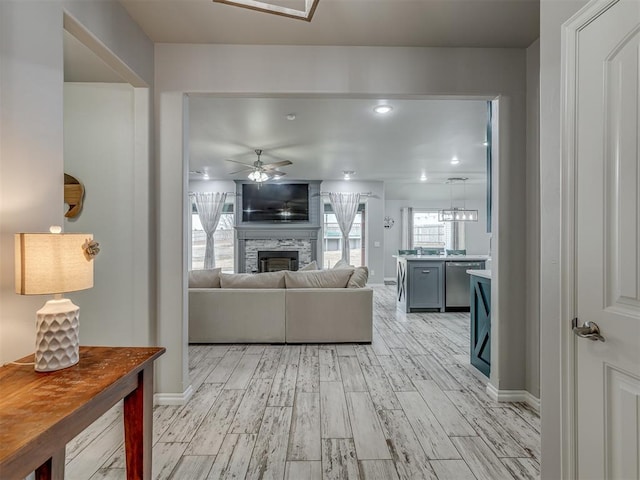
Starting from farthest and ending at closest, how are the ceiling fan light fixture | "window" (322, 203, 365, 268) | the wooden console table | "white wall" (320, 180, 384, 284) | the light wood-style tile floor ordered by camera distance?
"window" (322, 203, 365, 268), "white wall" (320, 180, 384, 284), the ceiling fan light fixture, the light wood-style tile floor, the wooden console table

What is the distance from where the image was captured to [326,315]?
13.0 ft

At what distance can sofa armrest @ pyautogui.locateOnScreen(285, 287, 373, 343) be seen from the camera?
156 inches

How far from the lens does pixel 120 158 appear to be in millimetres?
2578

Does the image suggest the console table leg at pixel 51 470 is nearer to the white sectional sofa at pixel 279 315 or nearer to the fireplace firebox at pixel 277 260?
the white sectional sofa at pixel 279 315

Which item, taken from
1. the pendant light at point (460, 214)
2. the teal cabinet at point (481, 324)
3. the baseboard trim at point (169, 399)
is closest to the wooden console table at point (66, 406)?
the baseboard trim at point (169, 399)

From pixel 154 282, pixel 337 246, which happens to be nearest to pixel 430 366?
pixel 154 282

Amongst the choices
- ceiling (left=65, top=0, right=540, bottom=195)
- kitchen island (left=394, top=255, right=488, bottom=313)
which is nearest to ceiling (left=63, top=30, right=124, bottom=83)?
ceiling (left=65, top=0, right=540, bottom=195)

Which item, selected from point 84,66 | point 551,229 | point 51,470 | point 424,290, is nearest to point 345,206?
point 424,290

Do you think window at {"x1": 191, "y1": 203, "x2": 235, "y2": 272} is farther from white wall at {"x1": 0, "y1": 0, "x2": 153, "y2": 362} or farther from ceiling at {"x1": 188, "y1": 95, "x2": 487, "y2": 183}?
white wall at {"x1": 0, "y1": 0, "x2": 153, "y2": 362}

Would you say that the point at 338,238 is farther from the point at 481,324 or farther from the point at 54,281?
the point at 54,281

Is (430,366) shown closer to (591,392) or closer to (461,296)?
(591,392)

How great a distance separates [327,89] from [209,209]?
6.52 m

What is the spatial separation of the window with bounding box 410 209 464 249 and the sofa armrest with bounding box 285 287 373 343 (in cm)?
651

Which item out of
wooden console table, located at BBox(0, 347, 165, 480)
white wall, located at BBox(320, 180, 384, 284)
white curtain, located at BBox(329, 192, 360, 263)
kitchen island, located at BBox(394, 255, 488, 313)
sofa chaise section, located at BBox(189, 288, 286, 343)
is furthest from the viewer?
white wall, located at BBox(320, 180, 384, 284)
